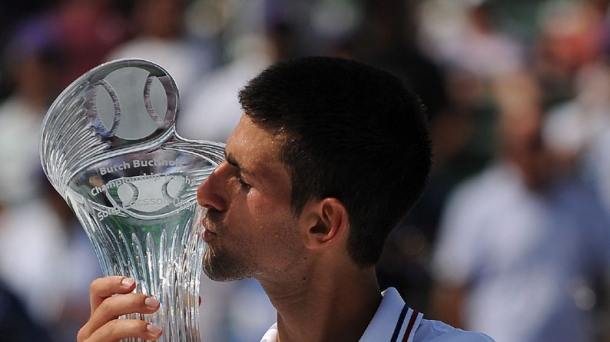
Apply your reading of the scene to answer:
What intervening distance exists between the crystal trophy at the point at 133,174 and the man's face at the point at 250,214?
6 cm

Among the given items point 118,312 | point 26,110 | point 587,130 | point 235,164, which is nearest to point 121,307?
point 118,312

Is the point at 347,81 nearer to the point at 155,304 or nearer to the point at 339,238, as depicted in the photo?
the point at 339,238

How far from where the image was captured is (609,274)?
5336 mm

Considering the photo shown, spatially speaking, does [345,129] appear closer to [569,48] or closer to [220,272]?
[220,272]

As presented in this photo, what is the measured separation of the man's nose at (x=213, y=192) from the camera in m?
2.31

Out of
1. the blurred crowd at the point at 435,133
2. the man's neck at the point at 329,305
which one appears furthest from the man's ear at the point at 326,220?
the blurred crowd at the point at 435,133

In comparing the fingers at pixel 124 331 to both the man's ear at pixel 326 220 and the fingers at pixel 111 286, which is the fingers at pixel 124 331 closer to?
the fingers at pixel 111 286

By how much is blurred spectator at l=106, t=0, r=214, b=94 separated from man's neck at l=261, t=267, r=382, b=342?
4254mm

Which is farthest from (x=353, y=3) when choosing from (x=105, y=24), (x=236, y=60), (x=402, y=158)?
(x=402, y=158)

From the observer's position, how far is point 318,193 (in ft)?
7.71

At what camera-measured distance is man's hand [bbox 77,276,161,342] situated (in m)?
2.19

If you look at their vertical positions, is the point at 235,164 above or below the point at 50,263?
below

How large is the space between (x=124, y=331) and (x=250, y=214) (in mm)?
393

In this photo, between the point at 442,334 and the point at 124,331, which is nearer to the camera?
the point at 124,331
